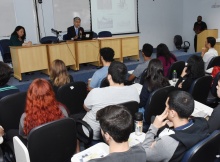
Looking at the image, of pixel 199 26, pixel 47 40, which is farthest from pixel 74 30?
pixel 199 26

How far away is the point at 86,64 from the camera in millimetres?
7047

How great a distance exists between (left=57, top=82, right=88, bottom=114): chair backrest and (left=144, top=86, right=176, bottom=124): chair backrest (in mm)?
924

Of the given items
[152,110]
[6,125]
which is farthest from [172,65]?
[6,125]

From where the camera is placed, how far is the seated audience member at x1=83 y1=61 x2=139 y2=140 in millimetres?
2314

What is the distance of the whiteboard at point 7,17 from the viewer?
6.58 meters

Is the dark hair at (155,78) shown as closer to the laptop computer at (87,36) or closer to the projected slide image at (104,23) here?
the laptop computer at (87,36)

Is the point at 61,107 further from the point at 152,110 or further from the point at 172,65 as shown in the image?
the point at 172,65

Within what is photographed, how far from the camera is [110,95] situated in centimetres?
232

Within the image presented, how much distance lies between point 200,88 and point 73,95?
1.62 m

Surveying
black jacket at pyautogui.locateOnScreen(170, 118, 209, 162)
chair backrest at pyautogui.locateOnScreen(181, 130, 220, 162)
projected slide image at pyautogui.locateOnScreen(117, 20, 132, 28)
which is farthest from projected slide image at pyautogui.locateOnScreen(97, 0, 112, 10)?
chair backrest at pyautogui.locateOnScreen(181, 130, 220, 162)

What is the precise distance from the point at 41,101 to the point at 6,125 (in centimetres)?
84

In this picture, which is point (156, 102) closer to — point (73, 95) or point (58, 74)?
point (73, 95)

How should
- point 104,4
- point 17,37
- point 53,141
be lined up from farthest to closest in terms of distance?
point 104,4 < point 17,37 < point 53,141

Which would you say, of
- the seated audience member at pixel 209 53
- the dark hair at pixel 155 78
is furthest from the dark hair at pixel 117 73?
the seated audience member at pixel 209 53
